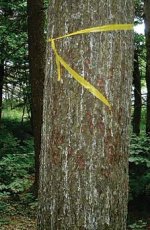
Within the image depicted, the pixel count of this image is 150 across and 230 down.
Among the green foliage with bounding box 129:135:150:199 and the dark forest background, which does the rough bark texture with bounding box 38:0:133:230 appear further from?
the green foliage with bounding box 129:135:150:199

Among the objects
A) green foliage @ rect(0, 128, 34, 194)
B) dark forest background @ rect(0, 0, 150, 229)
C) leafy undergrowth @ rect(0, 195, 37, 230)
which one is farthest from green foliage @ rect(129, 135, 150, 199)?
green foliage @ rect(0, 128, 34, 194)

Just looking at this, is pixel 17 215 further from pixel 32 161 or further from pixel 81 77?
pixel 81 77

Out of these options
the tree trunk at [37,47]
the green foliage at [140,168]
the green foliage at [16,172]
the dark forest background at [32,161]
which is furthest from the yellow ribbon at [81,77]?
the green foliage at [16,172]

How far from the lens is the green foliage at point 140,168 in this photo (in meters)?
6.55

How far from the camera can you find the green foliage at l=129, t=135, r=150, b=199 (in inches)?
258

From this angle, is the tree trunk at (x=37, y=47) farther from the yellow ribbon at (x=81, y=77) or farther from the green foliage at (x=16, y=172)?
the yellow ribbon at (x=81, y=77)

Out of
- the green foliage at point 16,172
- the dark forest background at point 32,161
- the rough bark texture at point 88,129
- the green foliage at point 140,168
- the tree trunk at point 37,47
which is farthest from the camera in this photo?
the green foliage at point 16,172

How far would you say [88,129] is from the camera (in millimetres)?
2432

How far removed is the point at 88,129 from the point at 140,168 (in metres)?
5.04

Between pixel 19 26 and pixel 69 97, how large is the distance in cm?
883

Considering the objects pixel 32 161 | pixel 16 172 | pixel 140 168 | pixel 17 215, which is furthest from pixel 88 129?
pixel 32 161

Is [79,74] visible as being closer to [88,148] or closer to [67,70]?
[67,70]

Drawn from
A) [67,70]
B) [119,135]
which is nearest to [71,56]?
[67,70]

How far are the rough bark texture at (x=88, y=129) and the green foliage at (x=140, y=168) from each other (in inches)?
151
